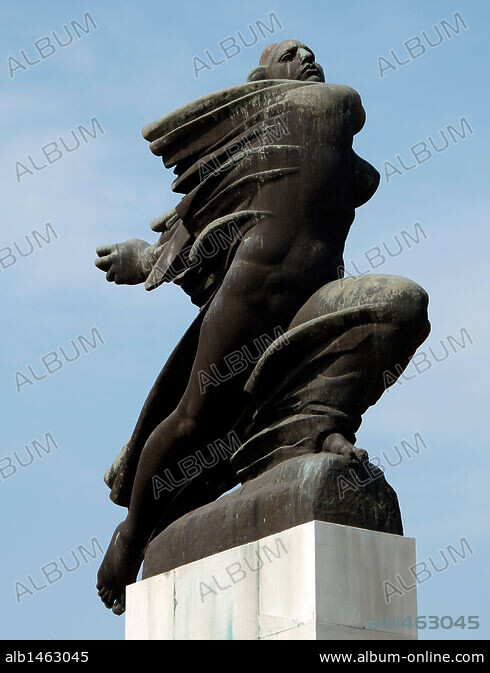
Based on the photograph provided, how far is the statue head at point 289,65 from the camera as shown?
320 inches

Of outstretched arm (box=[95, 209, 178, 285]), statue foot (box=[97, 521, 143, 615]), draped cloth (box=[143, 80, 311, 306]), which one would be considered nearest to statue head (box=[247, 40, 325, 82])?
Answer: draped cloth (box=[143, 80, 311, 306])

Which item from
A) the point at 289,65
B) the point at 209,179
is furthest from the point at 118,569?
the point at 289,65

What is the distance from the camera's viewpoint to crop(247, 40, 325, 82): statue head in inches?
320

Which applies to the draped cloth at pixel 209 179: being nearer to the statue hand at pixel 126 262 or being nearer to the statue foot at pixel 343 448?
the statue hand at pixel 126 262

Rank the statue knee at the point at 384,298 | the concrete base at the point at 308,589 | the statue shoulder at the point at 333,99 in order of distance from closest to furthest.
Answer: the concrete base at the point at 308,589 < the statue knee at the point at 384,298 < the statue shoulder at the point at 333,99

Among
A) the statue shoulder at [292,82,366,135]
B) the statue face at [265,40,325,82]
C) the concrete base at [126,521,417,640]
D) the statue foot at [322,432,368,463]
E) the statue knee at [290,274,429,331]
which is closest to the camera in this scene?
the concrete base at [126,521,417,640]

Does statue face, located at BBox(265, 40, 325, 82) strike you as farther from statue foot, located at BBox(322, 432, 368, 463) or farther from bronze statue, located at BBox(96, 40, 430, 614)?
statue foot, located at BBox(322, 432, 368, 463)

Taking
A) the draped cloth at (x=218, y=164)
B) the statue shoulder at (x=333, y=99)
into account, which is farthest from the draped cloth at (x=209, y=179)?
the statue shoulder at (x=333, y=99)

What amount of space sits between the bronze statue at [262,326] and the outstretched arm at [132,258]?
0.07 feet

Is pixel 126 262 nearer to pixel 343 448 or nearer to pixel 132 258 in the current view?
pixel 132 258

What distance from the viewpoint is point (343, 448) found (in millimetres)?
6801

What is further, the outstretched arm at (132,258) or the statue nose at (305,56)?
the outstretched arm at (132,258)

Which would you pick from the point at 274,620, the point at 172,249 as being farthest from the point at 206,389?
the point at 274,620

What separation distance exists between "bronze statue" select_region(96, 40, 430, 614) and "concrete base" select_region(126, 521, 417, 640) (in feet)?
0.43
